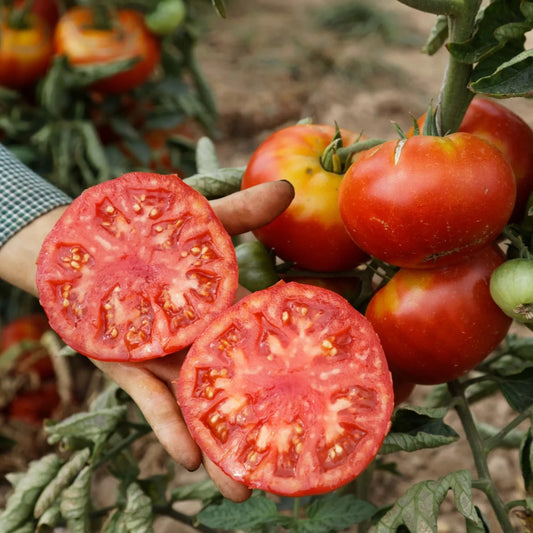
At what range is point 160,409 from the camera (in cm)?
118

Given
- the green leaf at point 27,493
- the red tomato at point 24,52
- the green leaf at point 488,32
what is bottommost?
the green leaf at point 27,493

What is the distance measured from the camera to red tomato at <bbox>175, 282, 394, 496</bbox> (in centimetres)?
105

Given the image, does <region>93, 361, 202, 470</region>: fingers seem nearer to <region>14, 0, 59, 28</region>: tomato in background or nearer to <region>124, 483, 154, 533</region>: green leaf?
<region>124, 483, 154, 533</region>: green leaf

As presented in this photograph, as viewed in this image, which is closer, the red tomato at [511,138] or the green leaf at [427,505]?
the green leaf at [427,505]

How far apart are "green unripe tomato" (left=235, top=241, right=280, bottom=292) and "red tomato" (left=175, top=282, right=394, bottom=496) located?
0.54 feet

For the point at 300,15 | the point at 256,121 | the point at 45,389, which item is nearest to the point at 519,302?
the point at 45,389

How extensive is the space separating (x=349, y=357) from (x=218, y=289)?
0.89ft

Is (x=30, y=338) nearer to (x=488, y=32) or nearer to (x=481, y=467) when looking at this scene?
(x=481, y=467)

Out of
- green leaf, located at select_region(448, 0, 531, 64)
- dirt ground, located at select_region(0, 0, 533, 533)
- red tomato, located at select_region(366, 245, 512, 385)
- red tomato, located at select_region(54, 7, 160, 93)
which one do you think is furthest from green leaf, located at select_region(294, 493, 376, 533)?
red tomato, located at select_region(54, 7, 160, 93)

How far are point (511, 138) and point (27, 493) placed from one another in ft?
3.63

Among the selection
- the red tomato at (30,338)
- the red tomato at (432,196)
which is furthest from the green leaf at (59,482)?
the red tomato at (30,338)

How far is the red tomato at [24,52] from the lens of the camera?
2.37 m

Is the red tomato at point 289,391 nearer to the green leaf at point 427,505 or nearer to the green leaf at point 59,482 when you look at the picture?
the green leaf at point 427,505

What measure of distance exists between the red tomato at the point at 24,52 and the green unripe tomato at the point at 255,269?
1505 millimetres
